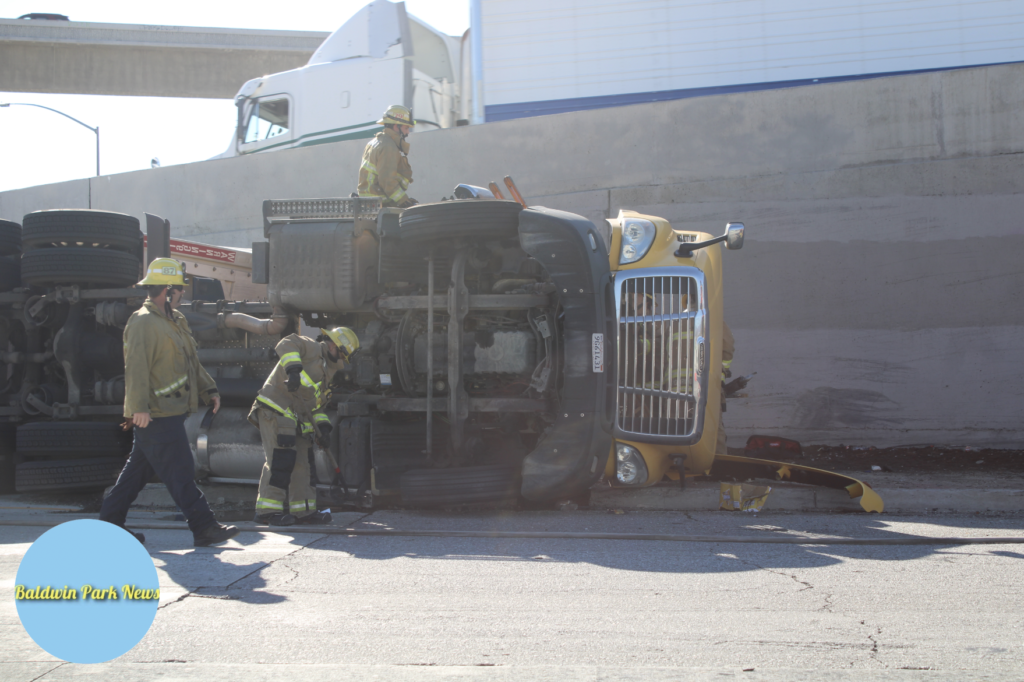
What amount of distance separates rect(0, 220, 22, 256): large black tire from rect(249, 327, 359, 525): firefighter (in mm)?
3841

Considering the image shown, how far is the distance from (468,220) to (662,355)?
5.63 ft

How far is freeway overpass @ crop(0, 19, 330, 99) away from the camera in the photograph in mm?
23516

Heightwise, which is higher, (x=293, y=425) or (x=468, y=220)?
(x=468, y=220)

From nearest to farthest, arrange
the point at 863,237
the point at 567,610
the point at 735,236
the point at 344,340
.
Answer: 1. the point at 567,610
2. the point at 735,236
3. the point at 344,340
4. the point at 863,237

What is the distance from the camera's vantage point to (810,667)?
2.88 meters

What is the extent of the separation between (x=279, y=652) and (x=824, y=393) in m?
7.72

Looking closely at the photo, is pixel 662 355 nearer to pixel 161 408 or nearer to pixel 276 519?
pixel 276 519

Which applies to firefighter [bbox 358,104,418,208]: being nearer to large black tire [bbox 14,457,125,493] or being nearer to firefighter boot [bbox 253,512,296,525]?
firefighter boot [bbox 253,512,296,525]

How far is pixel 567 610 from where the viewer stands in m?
3.60

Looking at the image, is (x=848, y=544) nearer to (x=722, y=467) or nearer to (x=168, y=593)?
(x=722, y=467)

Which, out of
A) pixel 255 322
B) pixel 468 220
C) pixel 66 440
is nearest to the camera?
pixel 468 220

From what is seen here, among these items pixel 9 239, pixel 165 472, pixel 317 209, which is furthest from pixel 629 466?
pixel 9 239

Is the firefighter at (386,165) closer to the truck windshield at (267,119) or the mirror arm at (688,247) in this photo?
the mirror arm at (688,247)

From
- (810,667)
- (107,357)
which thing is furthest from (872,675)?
(107,357)
